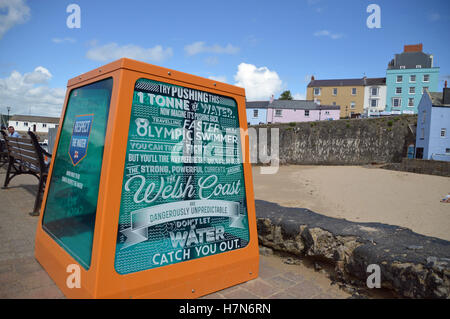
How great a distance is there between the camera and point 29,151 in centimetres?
518

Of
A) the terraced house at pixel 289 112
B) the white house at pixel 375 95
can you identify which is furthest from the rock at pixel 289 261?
the white house at pixel 375 95

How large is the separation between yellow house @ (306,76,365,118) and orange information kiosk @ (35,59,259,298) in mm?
64732

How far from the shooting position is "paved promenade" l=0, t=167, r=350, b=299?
8.04ft

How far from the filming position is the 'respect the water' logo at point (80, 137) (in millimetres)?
2430

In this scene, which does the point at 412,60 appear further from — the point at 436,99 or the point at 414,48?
the point at 436,99

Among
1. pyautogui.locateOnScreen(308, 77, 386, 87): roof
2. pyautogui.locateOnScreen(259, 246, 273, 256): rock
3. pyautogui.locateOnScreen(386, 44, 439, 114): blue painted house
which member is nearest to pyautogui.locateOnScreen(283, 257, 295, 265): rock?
pyautogui.locateOnScreen(259, 246, 273, 256): rock

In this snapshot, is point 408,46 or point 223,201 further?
point 408,46

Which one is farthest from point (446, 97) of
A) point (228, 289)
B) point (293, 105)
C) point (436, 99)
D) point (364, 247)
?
point (228, 289)

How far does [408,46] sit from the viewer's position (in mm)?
61938

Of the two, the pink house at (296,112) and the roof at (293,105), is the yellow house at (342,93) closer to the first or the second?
the roof at (293,105)

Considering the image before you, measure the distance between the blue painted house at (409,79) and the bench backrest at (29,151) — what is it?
6339cm
